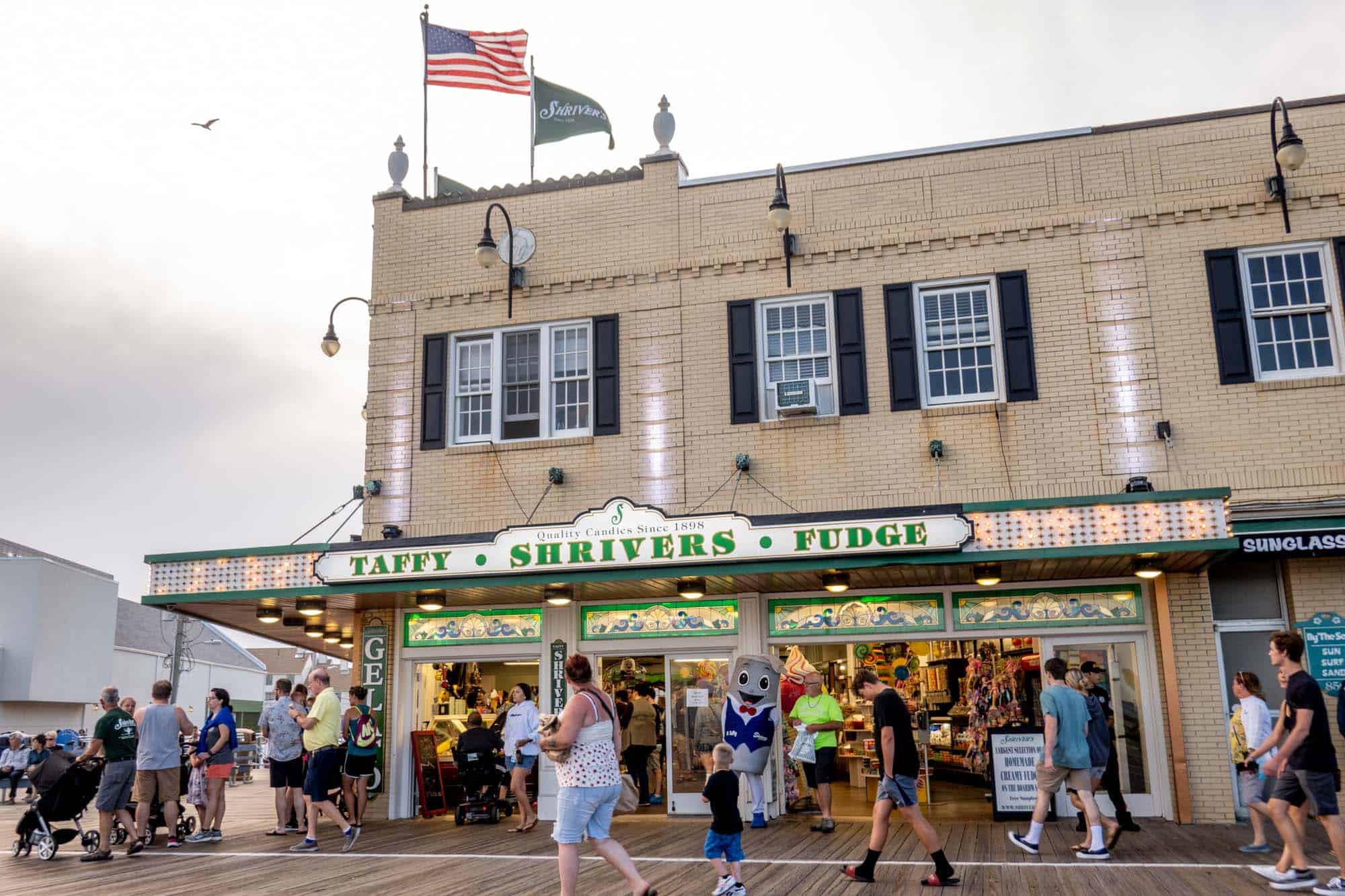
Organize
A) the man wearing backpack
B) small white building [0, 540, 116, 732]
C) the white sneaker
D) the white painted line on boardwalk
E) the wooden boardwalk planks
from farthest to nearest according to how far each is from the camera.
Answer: small white building [0, 540, 116, 732] → the man wearing backpack → the white painted line on boardwalk → the wooden boardwalk planks → the white sneaker

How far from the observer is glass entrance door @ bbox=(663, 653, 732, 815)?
46.7ft

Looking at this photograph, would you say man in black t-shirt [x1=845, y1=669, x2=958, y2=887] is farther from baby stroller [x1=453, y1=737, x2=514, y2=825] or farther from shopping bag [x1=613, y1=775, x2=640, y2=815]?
baby stroller [x1=453, y1=737, x2=514, y2=825]

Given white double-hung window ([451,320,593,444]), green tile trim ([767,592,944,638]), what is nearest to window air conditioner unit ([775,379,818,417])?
green tile trim ([767,592,944,638])

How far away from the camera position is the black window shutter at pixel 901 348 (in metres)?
14.4

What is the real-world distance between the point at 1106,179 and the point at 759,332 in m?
4.86

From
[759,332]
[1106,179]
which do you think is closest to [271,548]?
[759,332]

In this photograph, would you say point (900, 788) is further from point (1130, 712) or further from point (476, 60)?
point (476, 60)

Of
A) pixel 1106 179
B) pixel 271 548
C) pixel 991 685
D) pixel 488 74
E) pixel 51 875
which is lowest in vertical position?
pixel 51 875

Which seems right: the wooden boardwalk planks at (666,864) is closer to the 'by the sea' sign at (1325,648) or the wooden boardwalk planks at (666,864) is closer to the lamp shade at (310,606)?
the 'by the sea' sign at (1325,648)

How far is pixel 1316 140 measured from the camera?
45.8 ft

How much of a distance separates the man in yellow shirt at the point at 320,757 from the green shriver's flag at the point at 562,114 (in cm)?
923

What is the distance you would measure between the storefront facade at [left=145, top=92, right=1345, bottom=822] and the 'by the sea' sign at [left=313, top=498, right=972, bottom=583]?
0.04 m

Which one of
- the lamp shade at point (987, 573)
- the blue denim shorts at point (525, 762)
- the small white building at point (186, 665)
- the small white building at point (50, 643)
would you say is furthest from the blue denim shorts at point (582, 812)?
the small white building at point (50, 643)

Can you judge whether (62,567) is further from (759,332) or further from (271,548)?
(759,332)
